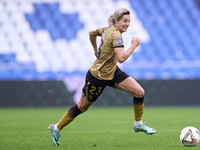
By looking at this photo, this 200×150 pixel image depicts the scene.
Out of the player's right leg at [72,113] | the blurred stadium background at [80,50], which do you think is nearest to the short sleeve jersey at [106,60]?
the player's right leg at [72,113]

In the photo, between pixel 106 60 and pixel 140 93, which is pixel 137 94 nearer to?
pixel 140 93

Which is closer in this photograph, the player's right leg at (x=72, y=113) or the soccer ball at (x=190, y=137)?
the soccer ball at (x=190, y=137)

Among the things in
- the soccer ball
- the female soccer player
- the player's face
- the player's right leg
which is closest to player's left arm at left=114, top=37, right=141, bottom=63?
the female soccer player

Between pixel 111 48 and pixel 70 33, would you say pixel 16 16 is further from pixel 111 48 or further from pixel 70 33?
pixel 111 48

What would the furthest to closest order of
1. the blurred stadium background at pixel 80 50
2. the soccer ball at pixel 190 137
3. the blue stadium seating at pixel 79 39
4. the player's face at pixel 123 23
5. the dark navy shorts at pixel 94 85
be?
the blue stadium seating at pixel 79 39, the blurred stadium background at pixel 80 50, the dark navy shorts at pixel 94 85, the player's face at pixel 123 23, the soccer ball at pixel 190 137

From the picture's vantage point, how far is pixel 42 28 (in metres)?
16.6

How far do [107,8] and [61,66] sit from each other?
4014 mm

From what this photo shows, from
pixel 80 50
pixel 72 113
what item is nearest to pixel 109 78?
pixel 72 113

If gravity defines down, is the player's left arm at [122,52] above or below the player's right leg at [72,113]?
above

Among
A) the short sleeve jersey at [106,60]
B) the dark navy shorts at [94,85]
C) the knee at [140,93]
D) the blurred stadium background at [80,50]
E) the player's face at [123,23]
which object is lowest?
the blurred stadium background at [80,50]

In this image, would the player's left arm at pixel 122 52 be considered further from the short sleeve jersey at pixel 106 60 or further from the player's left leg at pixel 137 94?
the player's left leg at pixel 137 94

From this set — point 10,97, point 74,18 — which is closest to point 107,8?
point 74,18

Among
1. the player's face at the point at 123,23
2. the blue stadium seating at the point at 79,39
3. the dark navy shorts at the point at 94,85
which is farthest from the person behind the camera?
the blue stadium seating at the point at 79,39

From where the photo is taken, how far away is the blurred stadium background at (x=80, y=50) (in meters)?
13.7
